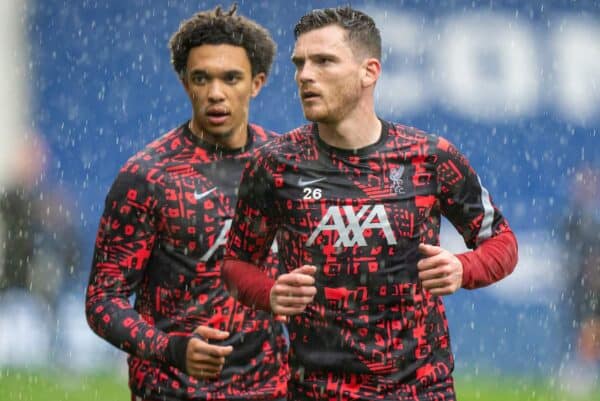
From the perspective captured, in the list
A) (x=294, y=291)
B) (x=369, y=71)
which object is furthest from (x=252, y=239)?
(x=369, y=71)

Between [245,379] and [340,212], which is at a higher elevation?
[340,212]

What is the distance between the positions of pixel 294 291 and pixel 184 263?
3.55ft

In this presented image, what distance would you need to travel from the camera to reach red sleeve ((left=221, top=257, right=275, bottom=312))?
17.1 ft

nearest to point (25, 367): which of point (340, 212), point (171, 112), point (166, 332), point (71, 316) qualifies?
point (71, 316)

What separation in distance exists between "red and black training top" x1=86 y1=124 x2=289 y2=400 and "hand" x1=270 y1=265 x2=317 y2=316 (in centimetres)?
91

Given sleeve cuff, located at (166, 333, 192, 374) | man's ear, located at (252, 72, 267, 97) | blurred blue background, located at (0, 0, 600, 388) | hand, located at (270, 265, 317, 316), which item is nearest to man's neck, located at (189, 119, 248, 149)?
man's ear, located at (252, 72, 267, 97)

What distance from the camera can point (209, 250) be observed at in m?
5.83

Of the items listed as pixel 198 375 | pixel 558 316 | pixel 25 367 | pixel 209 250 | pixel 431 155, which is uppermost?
pixel 431 155

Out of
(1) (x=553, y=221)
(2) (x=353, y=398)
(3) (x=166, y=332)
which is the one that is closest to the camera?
(2) (x=353, y=398)

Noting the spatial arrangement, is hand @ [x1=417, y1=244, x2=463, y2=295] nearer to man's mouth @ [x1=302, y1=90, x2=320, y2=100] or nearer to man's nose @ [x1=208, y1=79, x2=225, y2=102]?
man's mouth @ [x1=302, y1=90, x2=320, y2=100]

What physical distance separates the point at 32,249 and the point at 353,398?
24.6 feet

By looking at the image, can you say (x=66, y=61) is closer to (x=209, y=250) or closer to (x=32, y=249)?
(x=32, y=249)

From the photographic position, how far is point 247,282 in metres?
5.27

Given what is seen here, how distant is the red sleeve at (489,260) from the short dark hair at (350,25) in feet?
2.83
